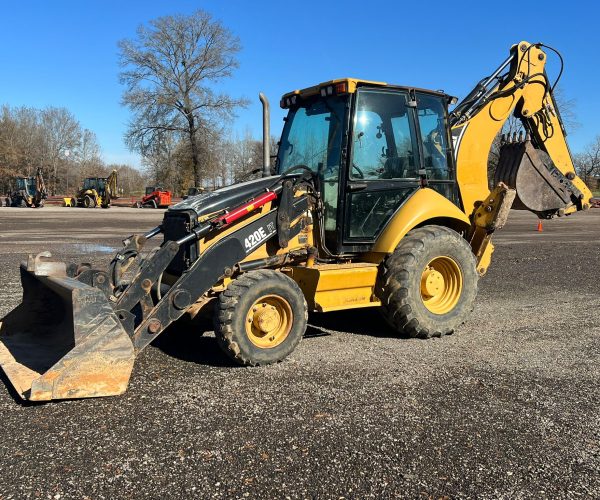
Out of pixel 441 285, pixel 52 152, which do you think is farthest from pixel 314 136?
pixel 52 152

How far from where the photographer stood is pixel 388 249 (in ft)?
18.7

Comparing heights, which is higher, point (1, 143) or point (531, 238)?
point (1, 143)

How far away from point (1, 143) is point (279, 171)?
7144 cm

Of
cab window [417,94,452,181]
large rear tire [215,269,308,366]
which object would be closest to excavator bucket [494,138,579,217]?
cab window [417,94,452,181]

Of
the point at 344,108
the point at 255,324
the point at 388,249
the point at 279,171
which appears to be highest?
the point at 344,108

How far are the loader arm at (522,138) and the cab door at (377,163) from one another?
105cm

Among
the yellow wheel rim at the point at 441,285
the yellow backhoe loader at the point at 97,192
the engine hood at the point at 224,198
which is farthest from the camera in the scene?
the yellow backhoe loader at the point at 97,192

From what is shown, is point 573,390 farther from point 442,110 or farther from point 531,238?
point 531,238

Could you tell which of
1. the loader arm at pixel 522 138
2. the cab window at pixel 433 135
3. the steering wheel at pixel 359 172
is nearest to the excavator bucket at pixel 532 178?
the loader arm at pixel 522 138

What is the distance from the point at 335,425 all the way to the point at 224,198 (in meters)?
2.45

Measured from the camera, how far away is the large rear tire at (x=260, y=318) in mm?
4602

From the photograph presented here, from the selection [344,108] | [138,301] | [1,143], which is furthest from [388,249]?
[1,143]

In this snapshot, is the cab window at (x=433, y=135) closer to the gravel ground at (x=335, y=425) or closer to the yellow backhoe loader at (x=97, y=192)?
the gravel ground at (x=335, y=425)

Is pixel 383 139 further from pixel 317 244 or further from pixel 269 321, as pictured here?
pixel 269 321
